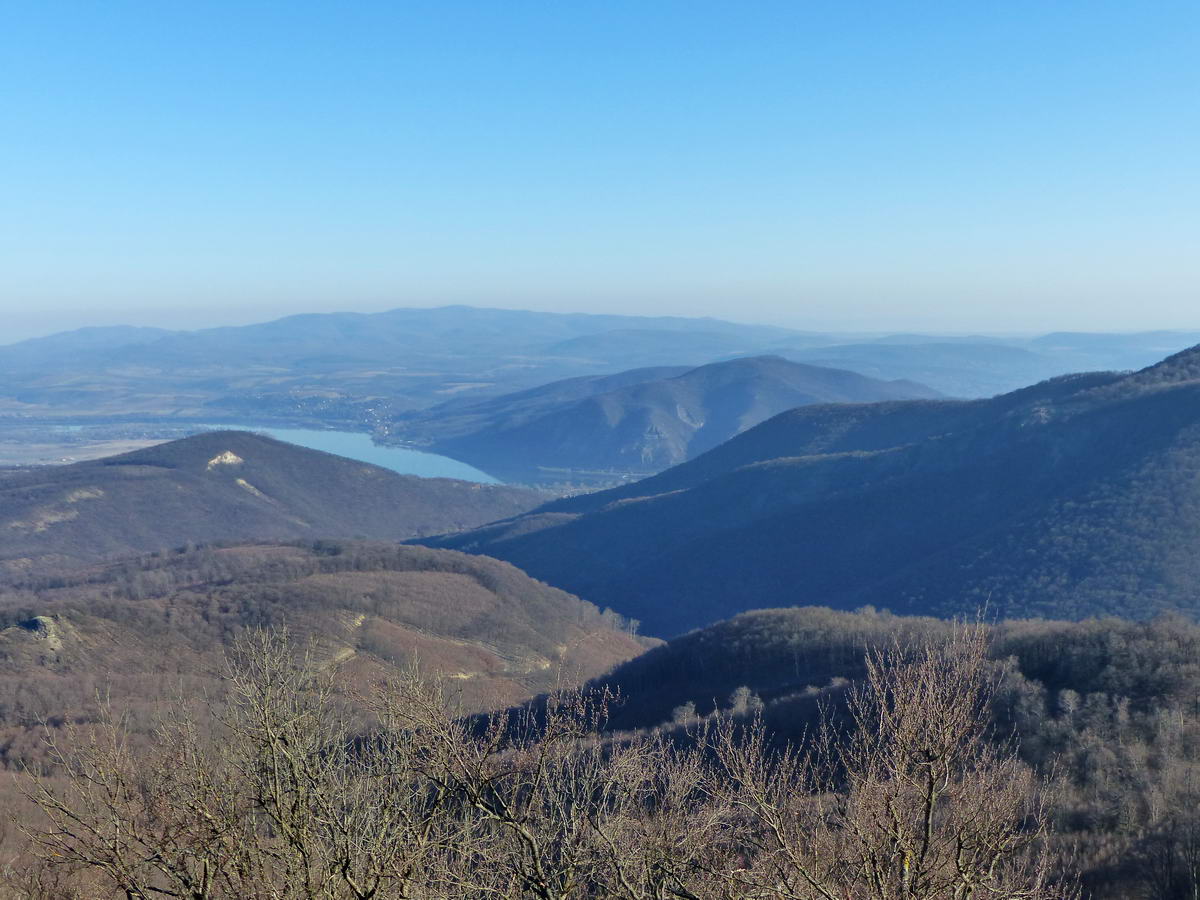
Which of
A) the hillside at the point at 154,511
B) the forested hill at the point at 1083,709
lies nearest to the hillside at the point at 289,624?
the forested hill at the point at 1083,709

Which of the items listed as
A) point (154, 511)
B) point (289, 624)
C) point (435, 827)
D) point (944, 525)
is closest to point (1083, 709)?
point (435, 827)

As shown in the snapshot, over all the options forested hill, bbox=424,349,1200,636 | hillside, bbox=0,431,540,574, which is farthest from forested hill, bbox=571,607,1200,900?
hillside, bbox=0,431,540,574

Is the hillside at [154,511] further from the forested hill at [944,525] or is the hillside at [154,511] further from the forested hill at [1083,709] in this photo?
the forested hill at [1083,709]

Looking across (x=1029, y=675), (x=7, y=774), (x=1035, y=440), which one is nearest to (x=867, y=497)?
(x=1035, y=440)

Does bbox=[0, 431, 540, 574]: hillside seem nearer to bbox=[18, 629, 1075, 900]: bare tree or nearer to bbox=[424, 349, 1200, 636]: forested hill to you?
bbox=[424, 349, 1200, 636]: forested hill

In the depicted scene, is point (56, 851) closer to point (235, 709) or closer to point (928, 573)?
point (235, 709)

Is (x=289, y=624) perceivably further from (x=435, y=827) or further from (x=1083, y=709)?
(x=435, y=827)
